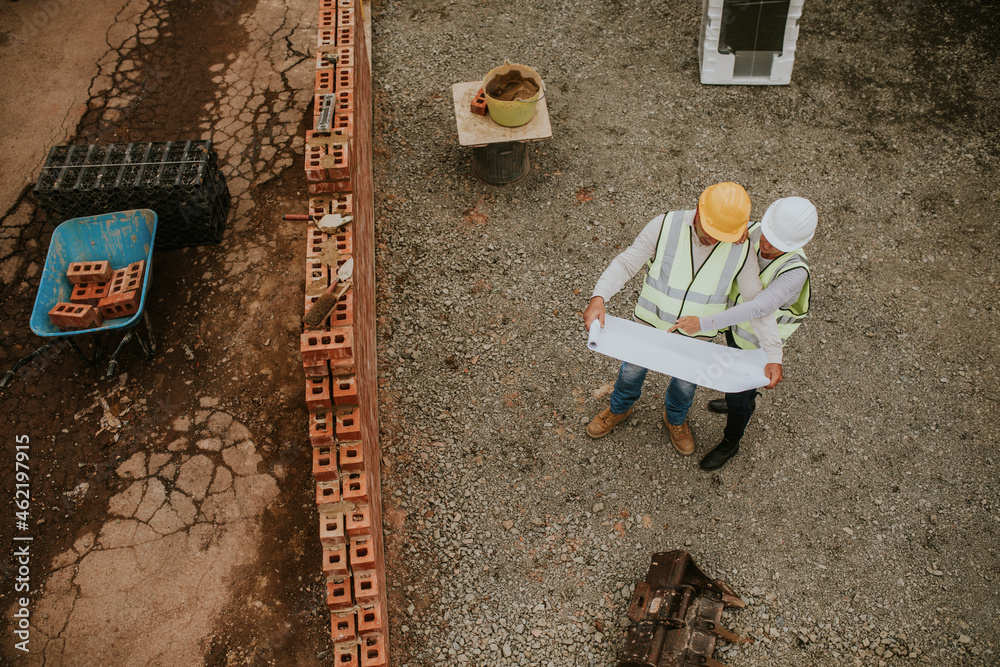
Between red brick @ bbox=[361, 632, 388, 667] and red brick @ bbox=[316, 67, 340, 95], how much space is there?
13.6ft

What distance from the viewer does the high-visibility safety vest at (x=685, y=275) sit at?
368 centimetres

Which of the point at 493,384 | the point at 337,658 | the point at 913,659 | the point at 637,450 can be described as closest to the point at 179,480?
the point at 337,658

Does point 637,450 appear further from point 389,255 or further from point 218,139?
point 218,139

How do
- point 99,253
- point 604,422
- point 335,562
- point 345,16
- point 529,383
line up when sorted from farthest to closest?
point 345,16
point 99,253
point 529,383
point 604,422
point 335,562

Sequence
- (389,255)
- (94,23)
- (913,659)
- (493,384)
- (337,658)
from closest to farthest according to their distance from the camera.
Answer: (337,658), (913,659), (493,384), (389,255), (94,23)

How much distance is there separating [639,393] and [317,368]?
87.1 inches

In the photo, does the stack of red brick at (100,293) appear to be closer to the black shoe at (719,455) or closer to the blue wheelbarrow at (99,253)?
the blue wheelbarrow at (99,253)

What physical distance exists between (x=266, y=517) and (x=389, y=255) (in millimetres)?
2489

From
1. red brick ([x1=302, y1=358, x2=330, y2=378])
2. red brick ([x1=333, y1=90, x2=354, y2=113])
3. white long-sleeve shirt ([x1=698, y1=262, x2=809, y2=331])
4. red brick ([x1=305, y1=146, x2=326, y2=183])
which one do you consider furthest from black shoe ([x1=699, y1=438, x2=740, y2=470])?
red brick ([x1=333, y1=90, x2=354, y2=113])

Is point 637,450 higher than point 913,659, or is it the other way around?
point 637,450

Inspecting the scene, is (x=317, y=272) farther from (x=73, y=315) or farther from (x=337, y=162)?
(x=73, y=315)

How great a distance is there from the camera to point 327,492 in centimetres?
381

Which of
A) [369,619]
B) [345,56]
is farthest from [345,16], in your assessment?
[369,619]

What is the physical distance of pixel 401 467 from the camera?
4855 mm
